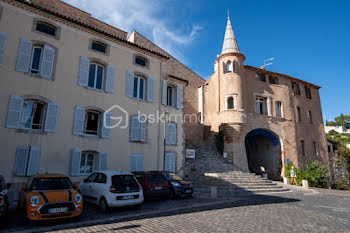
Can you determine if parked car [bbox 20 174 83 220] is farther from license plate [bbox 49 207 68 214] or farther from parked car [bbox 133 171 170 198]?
parked car [bbox 133 171 170 198]

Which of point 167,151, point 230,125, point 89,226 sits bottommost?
point 89,226

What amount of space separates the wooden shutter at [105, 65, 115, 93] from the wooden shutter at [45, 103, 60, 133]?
10.2 feet

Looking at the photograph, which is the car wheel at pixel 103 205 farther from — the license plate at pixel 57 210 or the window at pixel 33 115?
the window at pixel 33 115

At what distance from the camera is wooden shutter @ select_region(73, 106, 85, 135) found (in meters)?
11.8

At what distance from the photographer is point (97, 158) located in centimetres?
1236

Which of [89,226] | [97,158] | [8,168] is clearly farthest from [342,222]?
[8,168]

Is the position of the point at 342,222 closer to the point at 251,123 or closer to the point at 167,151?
the point at 167,151

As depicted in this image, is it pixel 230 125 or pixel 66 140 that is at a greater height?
pixel 230 125

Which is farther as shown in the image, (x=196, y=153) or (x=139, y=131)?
(x=196, y=153)

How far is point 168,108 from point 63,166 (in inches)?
311

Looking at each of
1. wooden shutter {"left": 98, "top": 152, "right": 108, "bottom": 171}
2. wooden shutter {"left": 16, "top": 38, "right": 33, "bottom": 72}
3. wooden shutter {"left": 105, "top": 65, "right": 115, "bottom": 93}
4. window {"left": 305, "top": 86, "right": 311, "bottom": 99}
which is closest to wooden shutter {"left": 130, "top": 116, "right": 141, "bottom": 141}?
wooden shutter {"left": 98, "top": 152, "right": 108, "bottom": 171}

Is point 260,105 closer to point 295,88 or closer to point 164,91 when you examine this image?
point 295,88

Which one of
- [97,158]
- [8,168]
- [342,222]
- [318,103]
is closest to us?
[342,222]

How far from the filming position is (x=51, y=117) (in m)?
11.1
